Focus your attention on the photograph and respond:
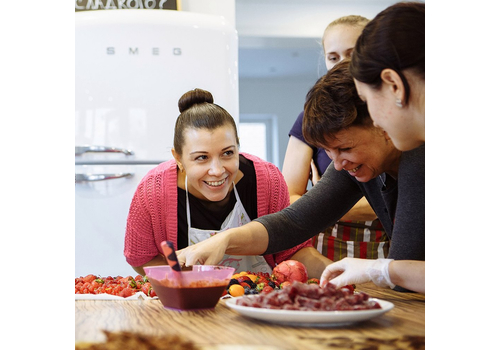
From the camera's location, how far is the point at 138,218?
1.96 meters

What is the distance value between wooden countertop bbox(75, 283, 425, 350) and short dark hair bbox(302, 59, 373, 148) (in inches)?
18.3

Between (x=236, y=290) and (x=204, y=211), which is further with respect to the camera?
(x=204, y=211)

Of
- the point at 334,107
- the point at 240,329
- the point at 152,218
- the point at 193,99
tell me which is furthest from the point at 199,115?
the point at 240,329

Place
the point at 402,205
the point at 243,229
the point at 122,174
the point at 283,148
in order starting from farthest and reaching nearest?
1. the point at 283,148
2. the point at 122,174
3. the point at 243,229
4. the point at 402,205

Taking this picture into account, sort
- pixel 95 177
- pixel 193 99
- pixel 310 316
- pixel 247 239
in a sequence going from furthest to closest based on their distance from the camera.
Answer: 1. pixel 95 177
2. pixel 193 99
3. pixel 247 239
4. pixel 310 316

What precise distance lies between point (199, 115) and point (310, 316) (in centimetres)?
123

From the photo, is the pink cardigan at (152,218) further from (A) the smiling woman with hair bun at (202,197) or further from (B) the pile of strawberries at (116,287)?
(B) the pile of strawberries at (116,287)

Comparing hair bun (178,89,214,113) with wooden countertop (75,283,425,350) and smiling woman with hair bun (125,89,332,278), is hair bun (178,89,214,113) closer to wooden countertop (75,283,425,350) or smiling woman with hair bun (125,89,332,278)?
smiling woman with hair bun (125,89,332,278)

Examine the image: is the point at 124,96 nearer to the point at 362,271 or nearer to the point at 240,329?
the point at 362,271

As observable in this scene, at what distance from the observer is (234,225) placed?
6.63 ft

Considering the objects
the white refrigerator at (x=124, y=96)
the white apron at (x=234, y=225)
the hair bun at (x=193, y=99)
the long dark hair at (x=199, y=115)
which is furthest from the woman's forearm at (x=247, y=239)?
the white refrigerator at (x=124, y=96)

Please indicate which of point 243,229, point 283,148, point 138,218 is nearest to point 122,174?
point 138,218
